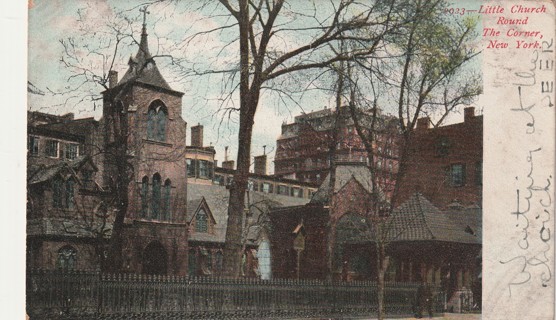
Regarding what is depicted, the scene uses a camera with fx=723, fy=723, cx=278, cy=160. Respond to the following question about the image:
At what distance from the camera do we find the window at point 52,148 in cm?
704

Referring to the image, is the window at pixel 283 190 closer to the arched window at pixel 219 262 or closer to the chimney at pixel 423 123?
the arched window at pixel 219 262

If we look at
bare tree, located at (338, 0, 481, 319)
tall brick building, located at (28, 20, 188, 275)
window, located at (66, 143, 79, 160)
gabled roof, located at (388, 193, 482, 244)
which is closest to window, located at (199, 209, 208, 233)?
tall brick building, located at (28, 20, 188, 275)

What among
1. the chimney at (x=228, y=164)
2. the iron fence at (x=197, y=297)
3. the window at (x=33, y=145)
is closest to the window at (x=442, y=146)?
the iron fence at (x=197, y=297)

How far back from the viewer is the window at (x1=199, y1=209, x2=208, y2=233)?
7523 mm

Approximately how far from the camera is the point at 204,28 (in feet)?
24.2

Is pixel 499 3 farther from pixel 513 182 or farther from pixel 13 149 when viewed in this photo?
pixel 13 149

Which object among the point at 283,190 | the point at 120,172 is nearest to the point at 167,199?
the point at 120,172

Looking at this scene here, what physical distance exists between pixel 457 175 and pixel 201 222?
287cm

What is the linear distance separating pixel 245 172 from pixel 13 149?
7.64 feet

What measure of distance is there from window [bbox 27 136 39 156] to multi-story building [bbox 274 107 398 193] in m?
2.43

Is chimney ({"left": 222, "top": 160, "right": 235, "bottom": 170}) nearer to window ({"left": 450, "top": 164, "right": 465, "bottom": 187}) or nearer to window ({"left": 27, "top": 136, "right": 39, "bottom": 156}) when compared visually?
window ({"left": 27, "top": 136, "right": 39, "bottom": 156})

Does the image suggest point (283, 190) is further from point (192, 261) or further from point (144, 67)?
point (144, 67)

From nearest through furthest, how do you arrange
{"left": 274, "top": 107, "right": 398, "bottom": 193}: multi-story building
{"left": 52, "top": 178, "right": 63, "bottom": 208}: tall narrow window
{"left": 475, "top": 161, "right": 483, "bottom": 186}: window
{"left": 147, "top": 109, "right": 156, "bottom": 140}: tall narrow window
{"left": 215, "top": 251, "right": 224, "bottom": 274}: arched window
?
{"left": 52, "top": 178, "right": 63, "bottom": 208}: tall narrow window < {"left": 147, "top": 109, "right": 156, "bottom": 140}: tall narrow window < {"left": 475, "top": 161, "right": 483, "bottom": 186}: window < {"left": 215, "top": 251, "right": 224, "bottom": 274}: arched window < {"left": 274, "top": 107, "right": 398, "bottom": 193}: multi-story building

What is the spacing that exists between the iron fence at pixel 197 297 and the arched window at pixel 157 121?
1452 mm
